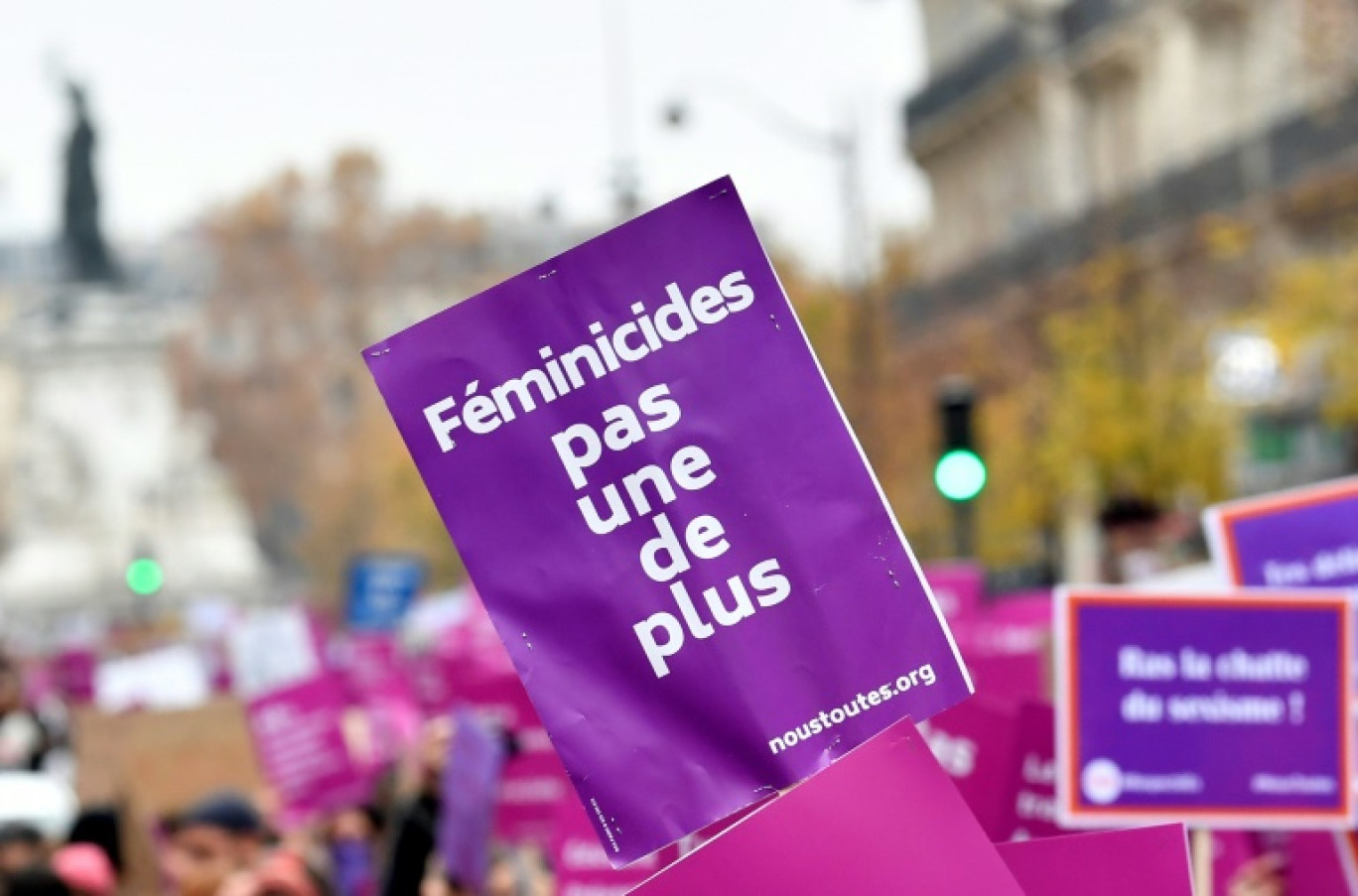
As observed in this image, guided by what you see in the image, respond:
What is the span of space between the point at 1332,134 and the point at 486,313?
34.5 m

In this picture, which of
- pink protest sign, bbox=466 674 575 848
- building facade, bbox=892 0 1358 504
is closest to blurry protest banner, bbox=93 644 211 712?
pink protest sign, bbox=466 674 575 848

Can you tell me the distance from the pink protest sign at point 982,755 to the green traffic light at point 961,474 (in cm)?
1101

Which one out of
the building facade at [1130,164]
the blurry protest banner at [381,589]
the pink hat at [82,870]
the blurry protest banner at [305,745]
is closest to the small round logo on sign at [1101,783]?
the pink hat at [82,870]

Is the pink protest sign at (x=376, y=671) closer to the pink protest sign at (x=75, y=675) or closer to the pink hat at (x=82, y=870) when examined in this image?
the pink protest sign at (x=75, y=675)

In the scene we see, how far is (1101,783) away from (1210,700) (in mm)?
298

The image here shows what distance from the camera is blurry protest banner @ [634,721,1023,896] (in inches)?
167

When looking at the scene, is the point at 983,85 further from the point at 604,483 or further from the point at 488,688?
the point at 604,483

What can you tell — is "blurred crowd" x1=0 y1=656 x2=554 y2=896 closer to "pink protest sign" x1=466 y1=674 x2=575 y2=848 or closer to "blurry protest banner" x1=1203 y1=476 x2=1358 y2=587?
"pink protest sign" x1=466 y1=674 x2=575 y2=848

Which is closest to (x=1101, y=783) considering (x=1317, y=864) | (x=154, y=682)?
(x=1317, y=864)

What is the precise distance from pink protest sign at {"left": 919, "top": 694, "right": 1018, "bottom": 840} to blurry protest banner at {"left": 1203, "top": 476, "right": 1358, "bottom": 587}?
2.70 feet

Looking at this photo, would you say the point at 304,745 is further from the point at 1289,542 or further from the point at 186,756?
the point at 1289,542

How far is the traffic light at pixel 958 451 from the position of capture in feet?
59.4

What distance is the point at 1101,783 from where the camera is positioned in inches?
272

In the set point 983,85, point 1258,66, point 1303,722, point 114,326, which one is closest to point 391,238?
point 114,326
